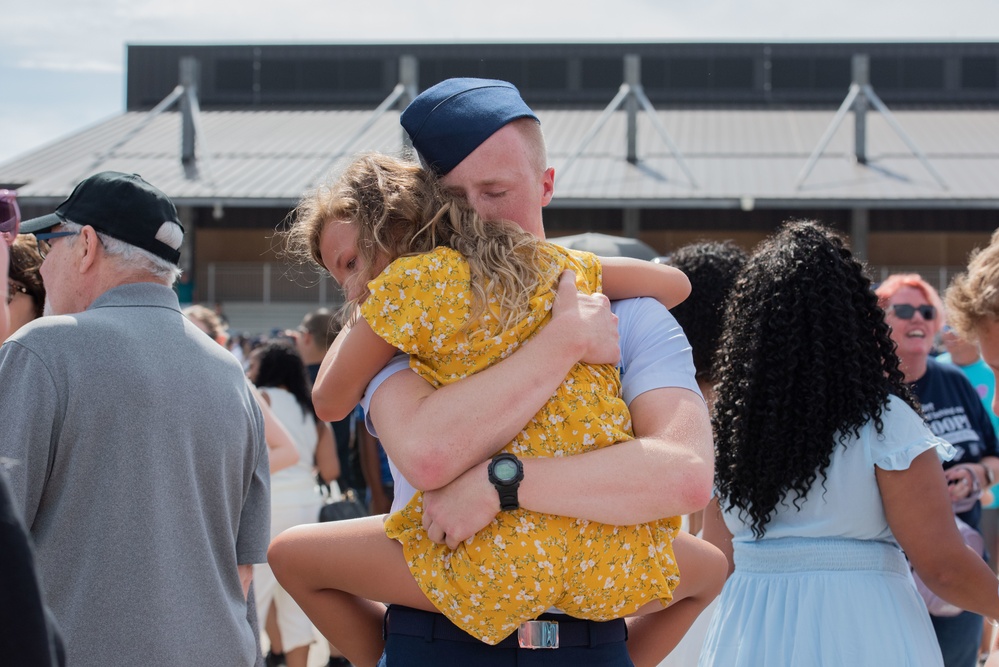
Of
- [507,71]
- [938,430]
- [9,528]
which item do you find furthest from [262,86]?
[9,528]

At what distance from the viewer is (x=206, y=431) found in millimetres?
2670

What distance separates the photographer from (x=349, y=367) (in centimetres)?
190

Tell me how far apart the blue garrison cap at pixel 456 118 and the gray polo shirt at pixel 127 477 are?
1004mm

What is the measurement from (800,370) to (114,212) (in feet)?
5.96

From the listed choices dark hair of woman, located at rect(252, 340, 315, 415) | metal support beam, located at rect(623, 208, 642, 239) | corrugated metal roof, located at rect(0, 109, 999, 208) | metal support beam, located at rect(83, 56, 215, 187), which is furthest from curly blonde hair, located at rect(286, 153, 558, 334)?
metal support beam, located at rect(623, 208, 642, 239)

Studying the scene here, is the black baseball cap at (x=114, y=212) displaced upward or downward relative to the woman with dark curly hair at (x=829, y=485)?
upward

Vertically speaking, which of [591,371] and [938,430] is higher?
[591,371]

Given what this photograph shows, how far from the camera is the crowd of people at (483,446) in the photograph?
5.76 feet

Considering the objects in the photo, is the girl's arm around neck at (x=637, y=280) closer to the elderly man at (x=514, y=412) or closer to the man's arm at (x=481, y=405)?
the elderly man at (x=514, y=412)

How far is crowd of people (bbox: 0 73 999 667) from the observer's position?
1.76m

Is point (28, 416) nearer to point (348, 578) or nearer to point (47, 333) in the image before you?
point (47, 333)

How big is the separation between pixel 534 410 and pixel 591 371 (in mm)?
177

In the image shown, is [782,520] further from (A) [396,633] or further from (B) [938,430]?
(B) [938,430]

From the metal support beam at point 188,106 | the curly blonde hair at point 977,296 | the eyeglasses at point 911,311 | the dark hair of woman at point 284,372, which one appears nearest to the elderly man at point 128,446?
the curly blonde hair at point 977,296
